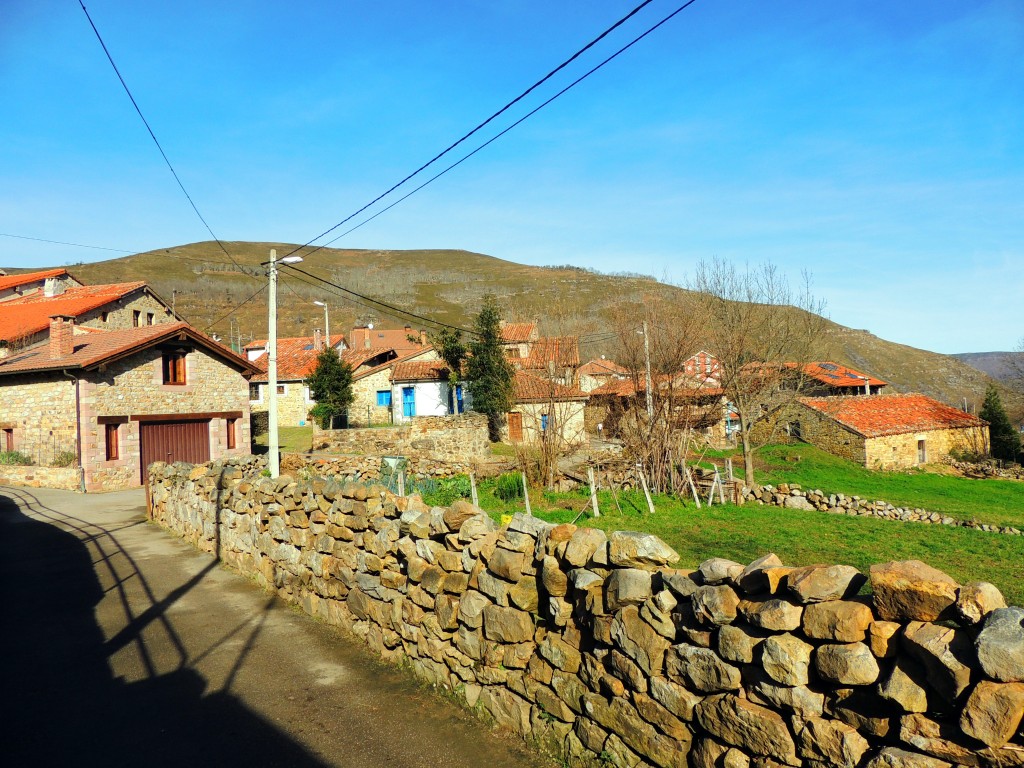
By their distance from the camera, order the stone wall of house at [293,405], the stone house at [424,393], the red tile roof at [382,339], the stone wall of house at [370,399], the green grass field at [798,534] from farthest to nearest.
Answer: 1. the red tile roof at [382,339]
2. the stone wall of house at [293,405]
3. the stone wall of house at [370,399]
4. the stone house at [424,393]
5. the green grass field at [798,534]

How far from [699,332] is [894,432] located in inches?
576

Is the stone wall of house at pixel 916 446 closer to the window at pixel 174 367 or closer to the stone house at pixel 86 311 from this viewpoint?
the window at pixel 174 367

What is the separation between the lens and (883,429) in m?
31.2

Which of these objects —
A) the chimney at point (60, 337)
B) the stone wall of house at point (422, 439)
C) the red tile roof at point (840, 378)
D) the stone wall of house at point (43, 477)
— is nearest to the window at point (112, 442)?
the stone wall of house at point (43, 477)

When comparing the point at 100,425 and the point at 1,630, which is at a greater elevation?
the point at 100,425

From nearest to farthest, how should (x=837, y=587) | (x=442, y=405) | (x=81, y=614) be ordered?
1. (x=837, y=587)
2. (x=81, y=614)
3. (x=442, y=405)

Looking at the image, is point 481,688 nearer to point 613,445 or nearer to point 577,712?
point 577,712

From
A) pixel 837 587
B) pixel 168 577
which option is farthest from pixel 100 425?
pixel 837 587

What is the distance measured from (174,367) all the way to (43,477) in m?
5.52

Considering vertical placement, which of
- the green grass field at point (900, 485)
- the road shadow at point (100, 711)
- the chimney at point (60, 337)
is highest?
the chimney at point (60, 337)

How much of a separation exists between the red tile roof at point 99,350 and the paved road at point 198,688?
43.0ft

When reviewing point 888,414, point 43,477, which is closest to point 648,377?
point 888,414

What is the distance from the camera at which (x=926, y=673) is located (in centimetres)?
304

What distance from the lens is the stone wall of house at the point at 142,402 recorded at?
71.8ft
